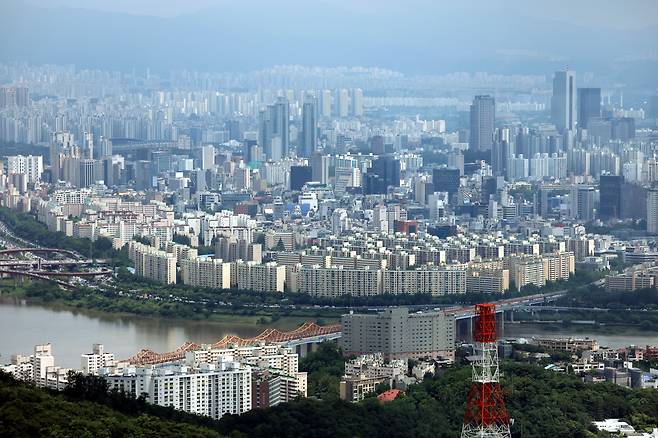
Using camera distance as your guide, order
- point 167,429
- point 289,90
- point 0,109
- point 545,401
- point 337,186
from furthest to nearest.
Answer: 1. point 289,90
2. point 337,186
3. point 0,109
4. point 545,401
5. point 167,429

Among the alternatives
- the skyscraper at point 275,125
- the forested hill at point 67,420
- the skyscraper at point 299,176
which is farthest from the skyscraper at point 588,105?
the forested hill at point 67,420

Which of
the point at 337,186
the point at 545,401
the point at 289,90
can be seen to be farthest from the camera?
the point at 289,90

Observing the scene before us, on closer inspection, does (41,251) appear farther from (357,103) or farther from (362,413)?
(357,103)

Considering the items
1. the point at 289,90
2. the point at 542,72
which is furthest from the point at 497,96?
the point at 289,90

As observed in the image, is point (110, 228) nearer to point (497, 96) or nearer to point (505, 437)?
point (497, 96)

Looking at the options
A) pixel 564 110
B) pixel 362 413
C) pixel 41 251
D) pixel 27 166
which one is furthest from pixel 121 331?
pixel 564 110

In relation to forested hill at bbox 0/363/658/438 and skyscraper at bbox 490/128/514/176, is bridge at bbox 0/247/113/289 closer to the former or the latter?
forested hill at bbox 0/363/658/438

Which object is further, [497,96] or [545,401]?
[497,96]
